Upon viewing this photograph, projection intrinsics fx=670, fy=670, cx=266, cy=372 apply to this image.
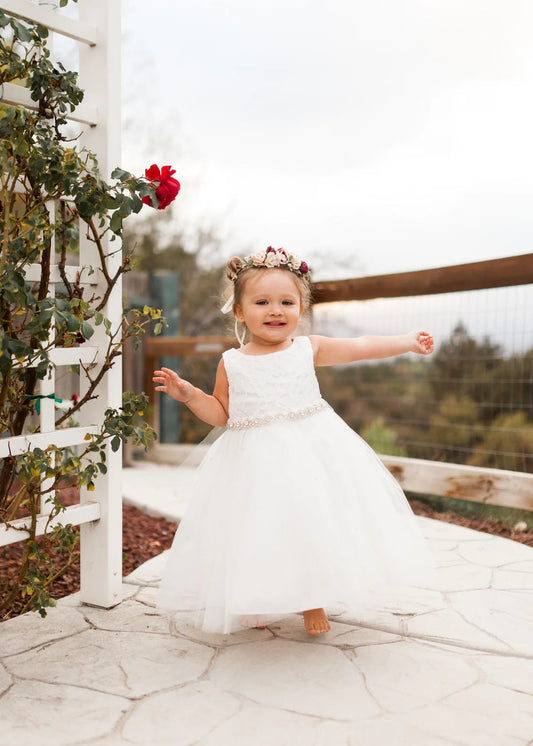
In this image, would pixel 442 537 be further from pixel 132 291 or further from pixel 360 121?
pixel 360 121

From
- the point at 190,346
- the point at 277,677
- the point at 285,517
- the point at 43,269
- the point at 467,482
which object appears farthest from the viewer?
the point at 190,346

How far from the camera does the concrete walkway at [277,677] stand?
157cm

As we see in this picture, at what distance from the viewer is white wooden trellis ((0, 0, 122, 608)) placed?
2145 mm

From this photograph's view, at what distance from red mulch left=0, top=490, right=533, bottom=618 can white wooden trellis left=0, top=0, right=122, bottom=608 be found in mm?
330

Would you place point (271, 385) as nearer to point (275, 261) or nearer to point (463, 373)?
point (275, 261)

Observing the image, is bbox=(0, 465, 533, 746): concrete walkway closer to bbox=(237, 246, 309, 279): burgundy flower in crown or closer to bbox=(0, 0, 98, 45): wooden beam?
bbox=(237, 246, 309, 279): burgundy flower in crown

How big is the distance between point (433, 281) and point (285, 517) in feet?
7.75

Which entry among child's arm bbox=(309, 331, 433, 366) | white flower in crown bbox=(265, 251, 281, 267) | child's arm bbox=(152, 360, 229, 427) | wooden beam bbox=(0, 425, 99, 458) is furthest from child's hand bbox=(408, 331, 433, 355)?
wooden beam bbox=(0, 425, 99, 458)

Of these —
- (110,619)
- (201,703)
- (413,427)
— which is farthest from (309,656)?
(413,427)

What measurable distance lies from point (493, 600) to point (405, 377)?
470 cm

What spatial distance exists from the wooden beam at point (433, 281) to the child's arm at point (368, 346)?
133 centimetres

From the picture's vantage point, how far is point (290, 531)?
6.37 feet

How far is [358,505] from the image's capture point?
2068mm

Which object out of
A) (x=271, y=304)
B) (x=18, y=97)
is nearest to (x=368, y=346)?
(x=271, y=304)
